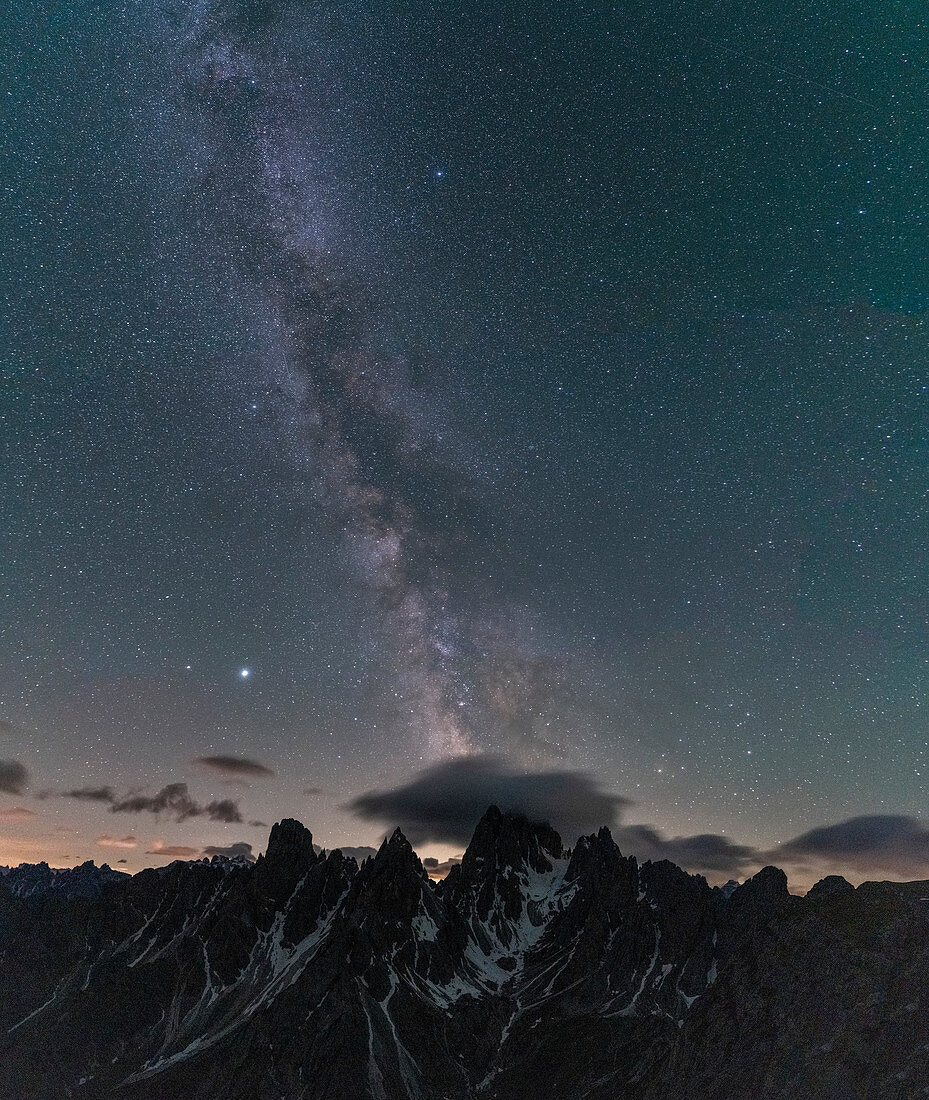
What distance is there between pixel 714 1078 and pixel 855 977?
28.3 metres

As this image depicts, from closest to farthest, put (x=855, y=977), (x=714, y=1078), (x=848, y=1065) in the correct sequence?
1. (x=848, y=1065)
2. (x=855, y=977)
3. (x=714, y=1078)

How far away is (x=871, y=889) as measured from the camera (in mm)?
105812

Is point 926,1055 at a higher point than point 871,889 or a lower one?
lower

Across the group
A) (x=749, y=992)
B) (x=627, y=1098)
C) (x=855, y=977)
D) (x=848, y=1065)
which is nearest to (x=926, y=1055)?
(x=848, y=1065)

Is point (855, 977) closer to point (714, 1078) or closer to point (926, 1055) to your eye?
point (926, 1055)

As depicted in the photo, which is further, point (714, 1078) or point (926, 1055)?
point (714, 1078)

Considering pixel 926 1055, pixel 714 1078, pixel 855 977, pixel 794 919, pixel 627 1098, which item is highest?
pixel 794 919

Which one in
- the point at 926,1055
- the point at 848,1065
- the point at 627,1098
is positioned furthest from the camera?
the point at 627,1098

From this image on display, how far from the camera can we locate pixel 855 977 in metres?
90.6

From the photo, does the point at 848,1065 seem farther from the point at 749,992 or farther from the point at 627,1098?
the point at 627,1098

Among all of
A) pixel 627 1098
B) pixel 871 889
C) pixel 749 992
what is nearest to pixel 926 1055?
pixel 871 889

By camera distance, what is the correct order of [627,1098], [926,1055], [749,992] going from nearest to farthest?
[926,1055] → [749,992] → [627,1098]

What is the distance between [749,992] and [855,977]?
27.2 m

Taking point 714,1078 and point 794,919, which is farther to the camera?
point 794,919
